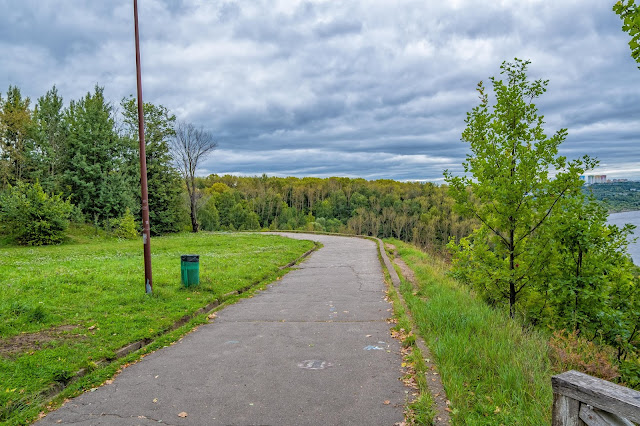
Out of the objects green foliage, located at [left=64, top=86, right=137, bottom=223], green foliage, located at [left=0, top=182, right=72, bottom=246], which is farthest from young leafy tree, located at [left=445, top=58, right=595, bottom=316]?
green foliage, located at [left=64, top=86, right=137, bottom=223]

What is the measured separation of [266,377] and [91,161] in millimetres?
35518

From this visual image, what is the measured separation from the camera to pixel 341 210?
109 meters

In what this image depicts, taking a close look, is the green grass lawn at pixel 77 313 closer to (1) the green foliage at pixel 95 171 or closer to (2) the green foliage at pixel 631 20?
(2) the green foliage at pixel 631 20

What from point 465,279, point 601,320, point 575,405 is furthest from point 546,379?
point 465,279

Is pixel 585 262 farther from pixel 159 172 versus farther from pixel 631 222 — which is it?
pixel 159 172

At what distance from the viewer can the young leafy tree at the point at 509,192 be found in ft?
25.5

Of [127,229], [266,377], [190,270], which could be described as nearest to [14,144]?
[127,229]

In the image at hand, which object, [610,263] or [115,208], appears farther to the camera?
[115,208]

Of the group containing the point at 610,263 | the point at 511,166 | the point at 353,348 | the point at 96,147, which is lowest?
the point at 353,348

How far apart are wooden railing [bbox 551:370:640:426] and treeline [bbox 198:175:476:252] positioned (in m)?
72.1

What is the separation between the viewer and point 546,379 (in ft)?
15.0

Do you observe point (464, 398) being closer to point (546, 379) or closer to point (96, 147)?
point (546, 379)

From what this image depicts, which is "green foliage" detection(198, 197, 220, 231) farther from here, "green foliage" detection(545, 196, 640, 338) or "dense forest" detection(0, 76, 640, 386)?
"green foliage" detection(545, 196, 640, 338)

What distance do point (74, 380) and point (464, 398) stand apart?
4.78m
